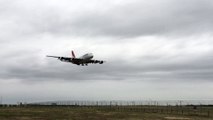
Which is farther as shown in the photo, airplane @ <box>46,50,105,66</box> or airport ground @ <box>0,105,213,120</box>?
airplane @ <box>46,50,105,66</box>

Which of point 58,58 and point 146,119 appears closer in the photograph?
point 146,119

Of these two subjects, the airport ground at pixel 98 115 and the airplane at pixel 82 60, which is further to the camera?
the airplane at pixel 82 60

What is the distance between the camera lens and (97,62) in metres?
95.8

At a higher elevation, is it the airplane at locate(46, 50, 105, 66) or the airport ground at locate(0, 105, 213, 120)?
the airplane at locate(46, 50, 105, 66)

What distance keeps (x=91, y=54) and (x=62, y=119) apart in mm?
36674

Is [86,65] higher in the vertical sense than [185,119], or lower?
higher

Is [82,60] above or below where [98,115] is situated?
above

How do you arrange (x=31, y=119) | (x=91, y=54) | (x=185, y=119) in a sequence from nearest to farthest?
(x=31, y=119) → (x=185, y=119) → (x=91, y=54)

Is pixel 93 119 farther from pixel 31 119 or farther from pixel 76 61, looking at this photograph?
pixel 76 61

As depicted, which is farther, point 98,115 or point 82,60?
point 82,60

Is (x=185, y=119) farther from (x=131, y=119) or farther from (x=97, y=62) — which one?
(x=97, y=62)

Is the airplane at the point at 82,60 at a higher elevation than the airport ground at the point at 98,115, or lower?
higher

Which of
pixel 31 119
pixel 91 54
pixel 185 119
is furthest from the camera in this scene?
pixel 91 54

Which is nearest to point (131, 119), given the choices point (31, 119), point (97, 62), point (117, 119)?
point (117, 119)
